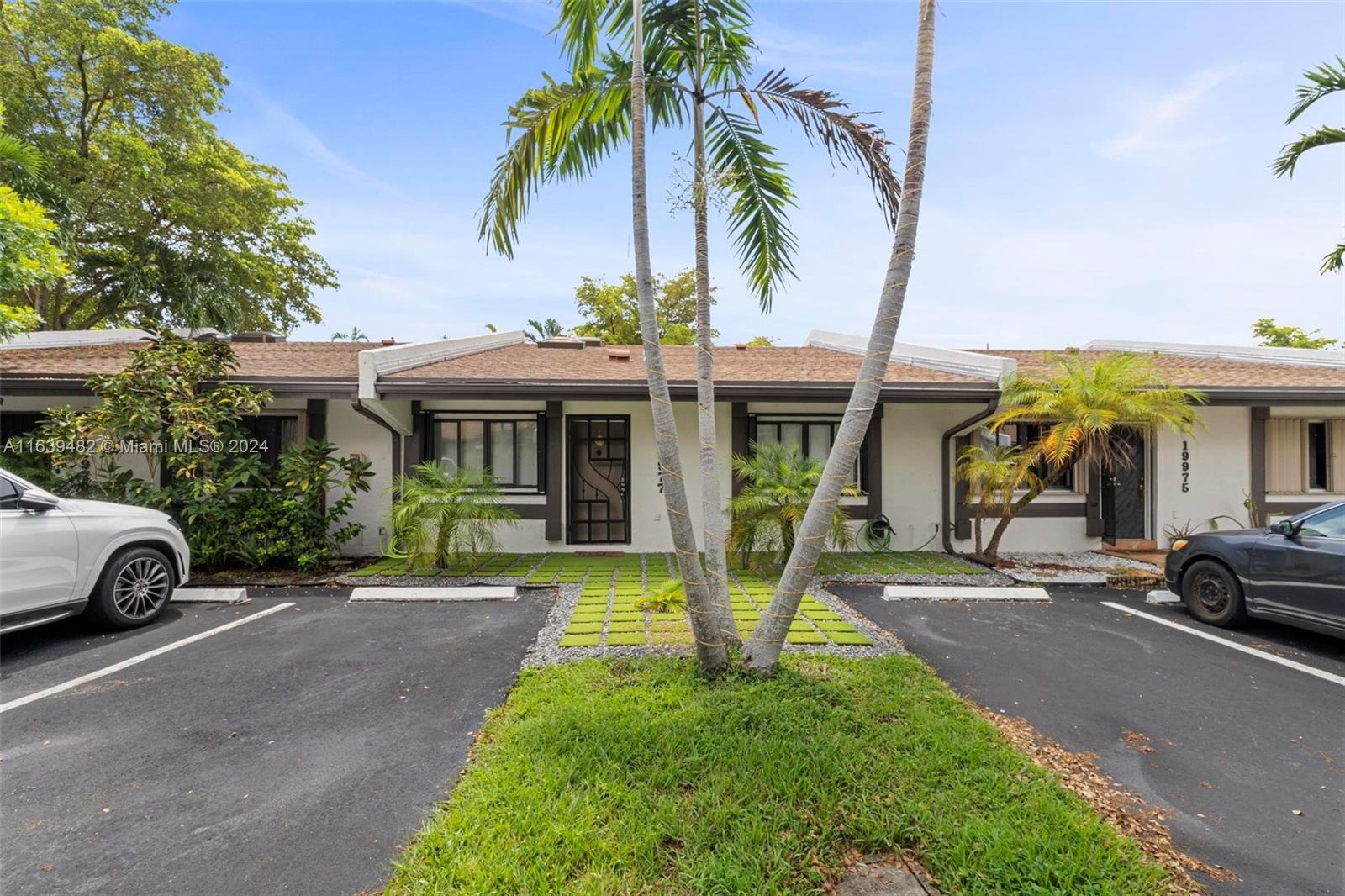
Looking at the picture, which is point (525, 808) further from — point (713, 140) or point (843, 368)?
point (843, 368)

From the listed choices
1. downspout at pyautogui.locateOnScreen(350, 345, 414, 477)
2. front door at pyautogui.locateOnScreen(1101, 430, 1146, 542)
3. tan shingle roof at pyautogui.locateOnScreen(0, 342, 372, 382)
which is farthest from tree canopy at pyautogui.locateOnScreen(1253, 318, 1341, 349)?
tan shingle roof at pyautogui.locateOnScreen(0, 342, 372, 382)

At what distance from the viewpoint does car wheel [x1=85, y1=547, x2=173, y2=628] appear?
473 cm

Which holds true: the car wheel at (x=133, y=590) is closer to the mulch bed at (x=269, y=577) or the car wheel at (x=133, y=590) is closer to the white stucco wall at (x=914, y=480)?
the mulch bed at (x=269, y=577)

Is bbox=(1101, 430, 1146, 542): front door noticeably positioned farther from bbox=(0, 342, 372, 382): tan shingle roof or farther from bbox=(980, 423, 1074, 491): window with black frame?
bbox=(0, 342, 372, 382): tan shingle roof

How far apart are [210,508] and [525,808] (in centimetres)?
703

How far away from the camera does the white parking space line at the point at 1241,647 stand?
4.04m

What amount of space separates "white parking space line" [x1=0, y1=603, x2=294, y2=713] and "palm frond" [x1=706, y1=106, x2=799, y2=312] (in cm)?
591

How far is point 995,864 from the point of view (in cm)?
203

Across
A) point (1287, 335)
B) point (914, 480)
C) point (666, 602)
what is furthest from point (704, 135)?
point (1287, 335)

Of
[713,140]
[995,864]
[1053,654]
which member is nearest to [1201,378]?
[1053,654]

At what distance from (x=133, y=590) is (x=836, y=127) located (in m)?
7.41

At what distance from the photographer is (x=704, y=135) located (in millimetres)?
3977

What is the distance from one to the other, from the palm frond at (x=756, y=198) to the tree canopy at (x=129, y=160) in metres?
14.8

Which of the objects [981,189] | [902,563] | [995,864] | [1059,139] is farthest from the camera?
[902,563]
